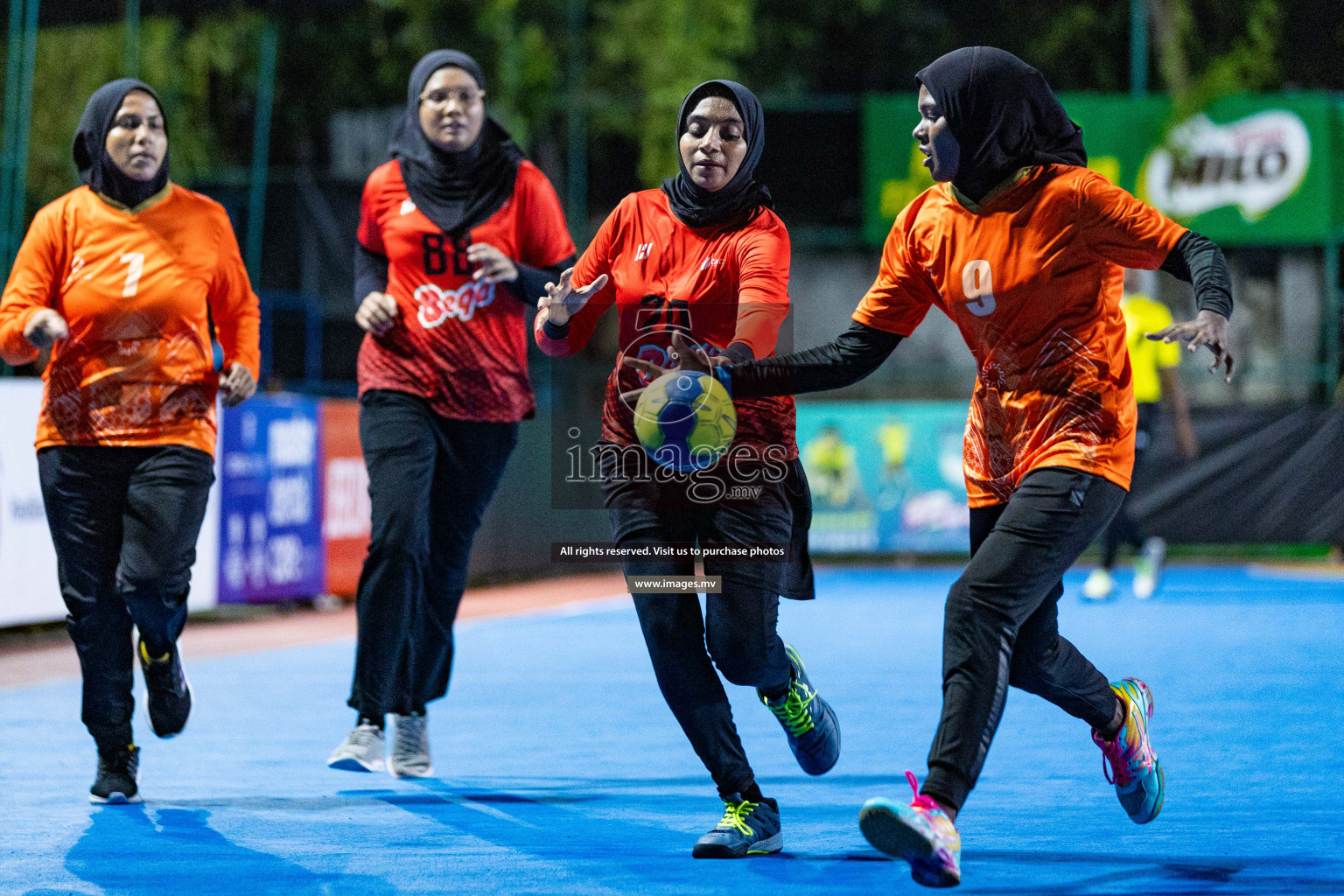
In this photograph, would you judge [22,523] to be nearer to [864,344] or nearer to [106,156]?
[106,156]

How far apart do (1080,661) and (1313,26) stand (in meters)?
16.2

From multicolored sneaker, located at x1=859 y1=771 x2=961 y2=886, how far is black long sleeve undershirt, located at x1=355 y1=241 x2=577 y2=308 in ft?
8.23

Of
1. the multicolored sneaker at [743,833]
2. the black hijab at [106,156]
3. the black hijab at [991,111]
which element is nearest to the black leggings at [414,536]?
the black hijab at [106,156]

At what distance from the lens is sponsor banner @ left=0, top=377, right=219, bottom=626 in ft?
31.2

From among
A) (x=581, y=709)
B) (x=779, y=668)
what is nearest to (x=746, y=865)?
(x=779, y=668)

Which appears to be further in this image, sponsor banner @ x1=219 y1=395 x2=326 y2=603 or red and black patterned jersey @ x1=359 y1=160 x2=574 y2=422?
sponsor banner @ x1=219 y1=395 x2=326 y2=603

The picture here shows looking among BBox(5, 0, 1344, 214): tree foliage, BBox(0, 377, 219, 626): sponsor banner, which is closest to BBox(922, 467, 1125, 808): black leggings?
BBox(0, 377, 219, 626): sponsor banner

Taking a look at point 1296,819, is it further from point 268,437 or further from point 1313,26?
point 1313,26

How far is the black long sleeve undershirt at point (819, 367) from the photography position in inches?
161

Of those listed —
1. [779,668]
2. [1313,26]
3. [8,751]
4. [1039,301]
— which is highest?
Result: [1313,26]

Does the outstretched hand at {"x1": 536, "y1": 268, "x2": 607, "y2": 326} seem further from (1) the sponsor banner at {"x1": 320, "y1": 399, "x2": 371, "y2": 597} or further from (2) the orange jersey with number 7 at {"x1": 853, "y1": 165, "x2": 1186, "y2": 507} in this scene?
(1) the sponsor banner at {"x1": 320, "y1": 399, "x2": 371, "y2": 597}

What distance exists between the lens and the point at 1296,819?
445 cm

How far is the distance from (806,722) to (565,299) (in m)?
1.39

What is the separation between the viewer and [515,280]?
5.44m
